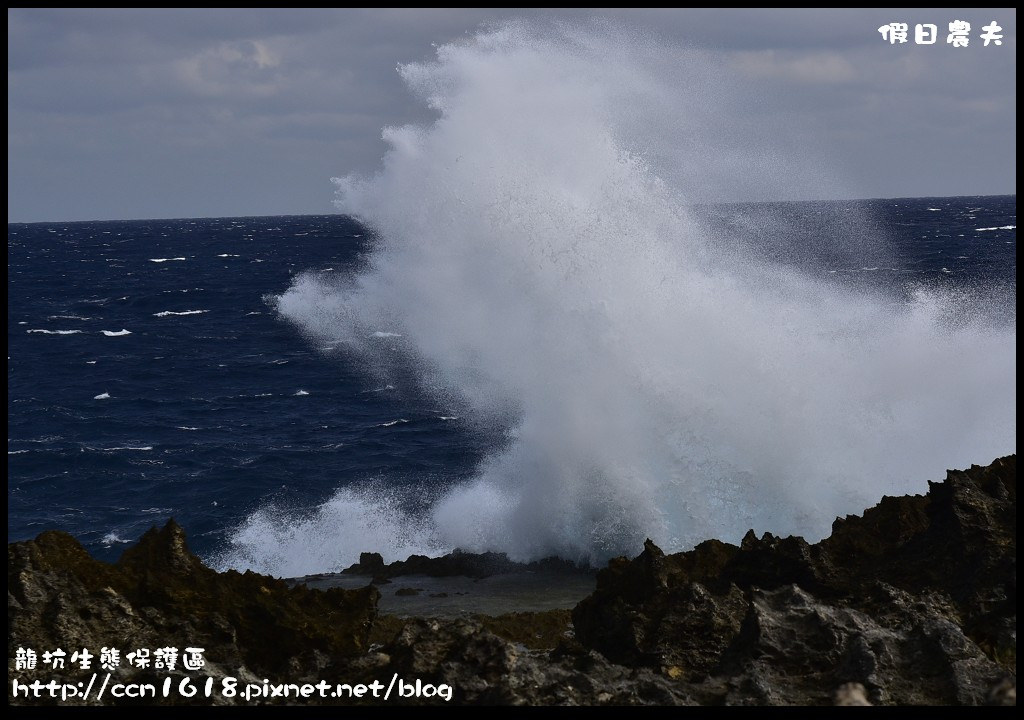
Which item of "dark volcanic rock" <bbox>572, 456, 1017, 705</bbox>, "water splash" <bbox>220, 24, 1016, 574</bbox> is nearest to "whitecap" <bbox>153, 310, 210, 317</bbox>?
"water splash" <bbox>220, 24, 1016, 574</bbox>

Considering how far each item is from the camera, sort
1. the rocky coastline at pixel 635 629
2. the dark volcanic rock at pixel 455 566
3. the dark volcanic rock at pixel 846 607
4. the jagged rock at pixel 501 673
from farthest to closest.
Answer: the dark volcanic rock at pixel 455 566, the dark volcanic rock at pixel 846 607, the rocky coastline at pixel 635 629, the jagged rock at pixel 501 673

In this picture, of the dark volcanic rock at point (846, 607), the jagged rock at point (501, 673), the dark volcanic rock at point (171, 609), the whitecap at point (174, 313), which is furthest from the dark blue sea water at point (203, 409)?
the jagged rock at point (501, 673)

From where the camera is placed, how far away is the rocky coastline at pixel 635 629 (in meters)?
13.2

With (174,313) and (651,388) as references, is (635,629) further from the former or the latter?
(174,313)

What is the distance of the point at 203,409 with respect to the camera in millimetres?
50875

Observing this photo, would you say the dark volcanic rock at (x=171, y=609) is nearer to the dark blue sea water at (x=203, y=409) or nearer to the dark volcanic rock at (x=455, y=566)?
the dark volcanic rock at (x=455, y=566)

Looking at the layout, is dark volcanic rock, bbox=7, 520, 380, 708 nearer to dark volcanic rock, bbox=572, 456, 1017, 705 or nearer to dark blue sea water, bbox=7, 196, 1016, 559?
dark volcanic rock, bbox=572, 456, 1017, 705

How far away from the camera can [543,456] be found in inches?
1196

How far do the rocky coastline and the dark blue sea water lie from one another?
17062mm

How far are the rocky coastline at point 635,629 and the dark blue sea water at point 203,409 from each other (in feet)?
56.0

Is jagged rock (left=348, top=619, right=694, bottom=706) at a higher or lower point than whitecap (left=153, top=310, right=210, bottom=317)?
lower

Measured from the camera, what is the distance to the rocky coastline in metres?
13.2

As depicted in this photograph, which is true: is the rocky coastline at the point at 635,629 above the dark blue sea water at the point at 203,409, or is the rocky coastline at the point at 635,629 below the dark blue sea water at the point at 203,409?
below

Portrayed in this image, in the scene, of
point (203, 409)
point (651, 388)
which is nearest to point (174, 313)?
point (203, 409)
